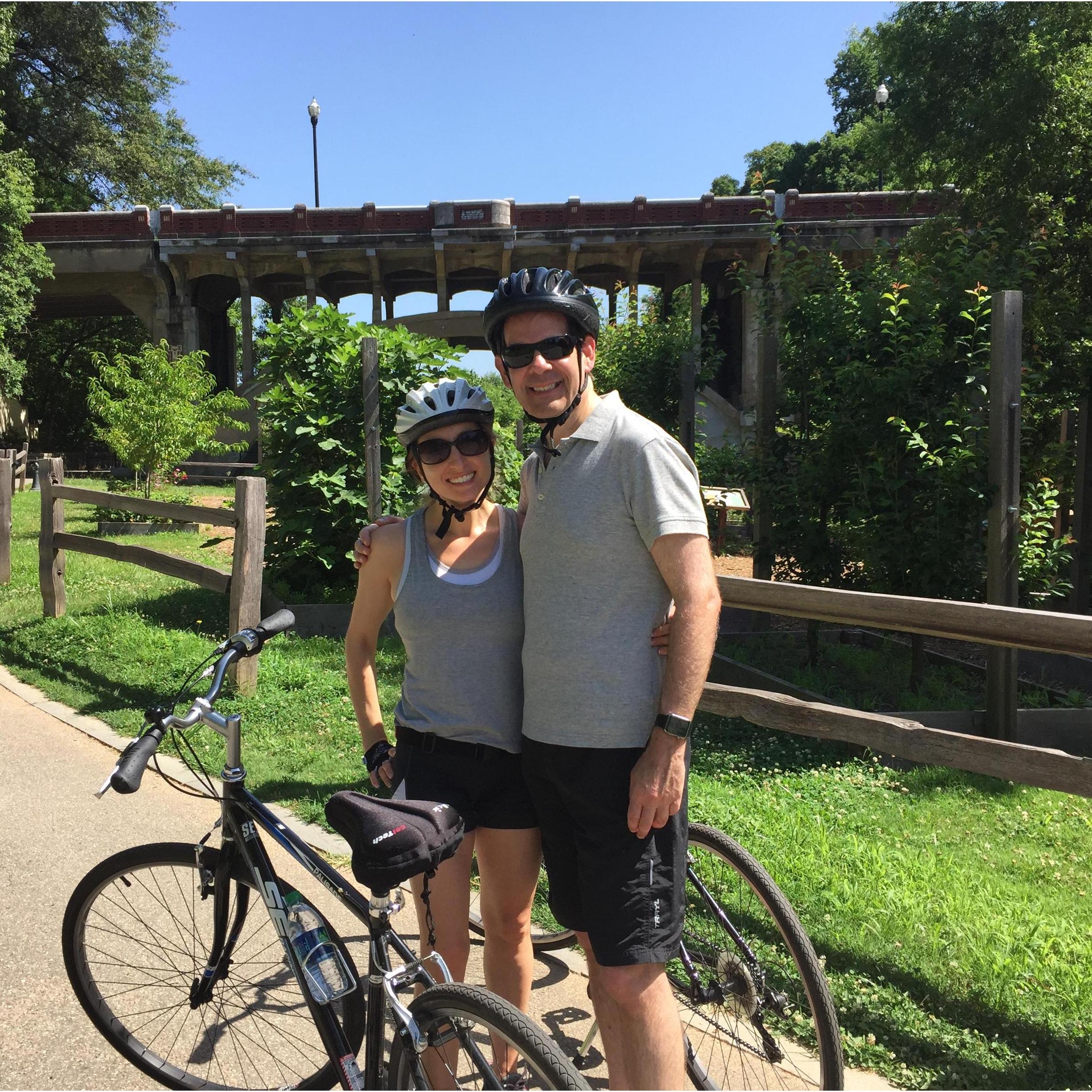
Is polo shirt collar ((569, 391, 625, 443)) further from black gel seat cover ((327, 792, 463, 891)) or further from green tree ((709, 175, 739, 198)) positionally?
green tree ((709, 175, 739, 198))

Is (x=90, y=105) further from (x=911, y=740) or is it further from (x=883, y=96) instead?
(x=911, y=740)

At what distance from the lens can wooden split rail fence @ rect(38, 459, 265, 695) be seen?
683cm

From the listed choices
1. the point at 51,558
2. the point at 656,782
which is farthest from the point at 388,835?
the point at 51,558

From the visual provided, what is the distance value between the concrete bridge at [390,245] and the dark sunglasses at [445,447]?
108 feet

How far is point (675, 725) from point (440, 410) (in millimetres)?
1002

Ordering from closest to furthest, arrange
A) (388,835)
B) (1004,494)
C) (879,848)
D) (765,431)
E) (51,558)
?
1. (388,835)
2. (879,848)
3. (1004,494)
4. (765,431)
5. (51,558)

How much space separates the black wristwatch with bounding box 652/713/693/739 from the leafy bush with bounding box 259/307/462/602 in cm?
670

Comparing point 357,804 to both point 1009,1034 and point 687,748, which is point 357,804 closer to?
point 687,748

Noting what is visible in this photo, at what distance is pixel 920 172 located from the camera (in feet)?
55.3

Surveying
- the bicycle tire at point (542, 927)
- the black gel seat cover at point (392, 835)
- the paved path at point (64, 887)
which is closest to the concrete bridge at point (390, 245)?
the paved path at point (64, 887)

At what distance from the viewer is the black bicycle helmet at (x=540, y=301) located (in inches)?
→ 89.8

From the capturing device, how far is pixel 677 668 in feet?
6.83

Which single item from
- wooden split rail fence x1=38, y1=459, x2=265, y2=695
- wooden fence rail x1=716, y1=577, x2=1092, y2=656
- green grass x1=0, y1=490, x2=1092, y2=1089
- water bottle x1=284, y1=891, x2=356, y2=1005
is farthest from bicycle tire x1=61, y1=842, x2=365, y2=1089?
wooden split rail fence x1=38, y1=459, x2=265, y2=695

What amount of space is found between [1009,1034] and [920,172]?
1660cm
